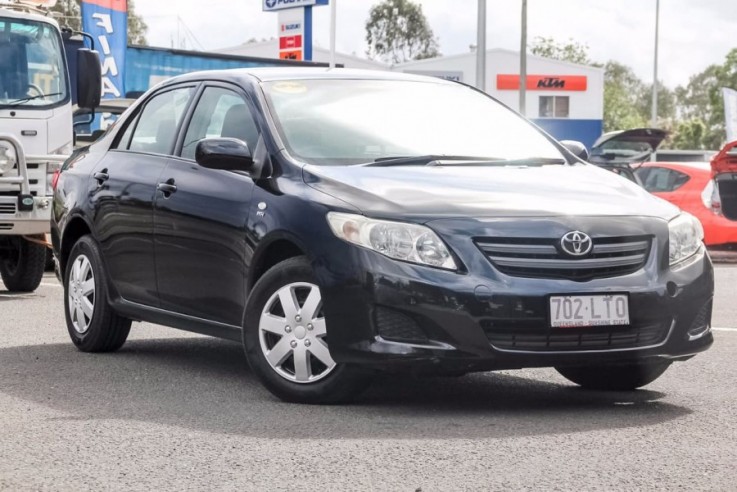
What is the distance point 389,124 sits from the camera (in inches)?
310

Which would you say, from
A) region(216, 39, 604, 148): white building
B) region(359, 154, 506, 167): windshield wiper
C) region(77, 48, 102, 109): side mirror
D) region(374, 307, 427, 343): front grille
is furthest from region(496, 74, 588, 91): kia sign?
region(374, 307, 427, 343): front grille

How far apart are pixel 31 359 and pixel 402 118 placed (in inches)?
105

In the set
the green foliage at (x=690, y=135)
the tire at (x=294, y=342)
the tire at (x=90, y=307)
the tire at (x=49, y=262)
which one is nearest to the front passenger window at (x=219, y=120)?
the tire at (x=294, y=342)

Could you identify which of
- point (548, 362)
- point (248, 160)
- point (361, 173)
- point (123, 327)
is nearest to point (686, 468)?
point (548, 362)

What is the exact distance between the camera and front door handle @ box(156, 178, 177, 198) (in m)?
8.19

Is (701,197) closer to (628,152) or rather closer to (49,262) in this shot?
(628,152)

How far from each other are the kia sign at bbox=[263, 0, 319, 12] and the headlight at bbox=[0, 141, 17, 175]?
21770mm

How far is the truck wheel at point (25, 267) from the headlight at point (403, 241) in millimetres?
8102

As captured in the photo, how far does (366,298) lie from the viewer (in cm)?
665

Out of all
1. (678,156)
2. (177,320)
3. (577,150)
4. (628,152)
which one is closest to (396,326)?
(177,320)

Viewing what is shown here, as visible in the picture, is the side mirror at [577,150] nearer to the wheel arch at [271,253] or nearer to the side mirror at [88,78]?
the wheel arch at [271,253]

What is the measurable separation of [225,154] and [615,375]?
2193 mm

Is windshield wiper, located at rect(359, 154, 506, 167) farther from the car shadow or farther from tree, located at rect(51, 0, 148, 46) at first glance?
tree, located at rect(51, 0, 148, 46)

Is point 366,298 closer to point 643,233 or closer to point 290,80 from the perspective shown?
point 643,233
